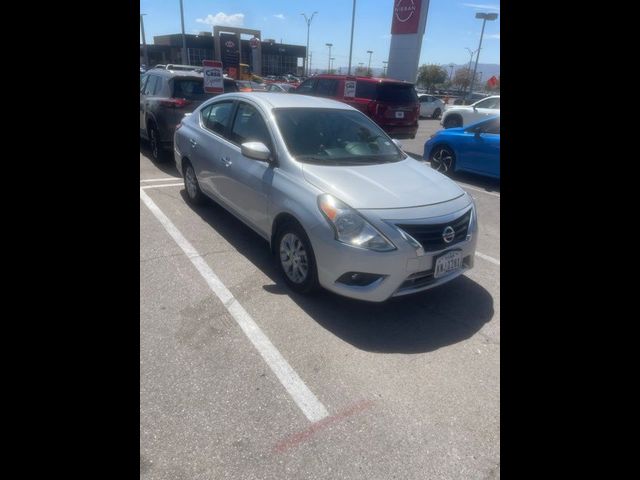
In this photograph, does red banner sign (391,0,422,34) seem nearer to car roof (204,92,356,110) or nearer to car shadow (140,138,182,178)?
car shadow (140,138,182,178)

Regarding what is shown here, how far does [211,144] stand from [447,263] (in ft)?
9.78

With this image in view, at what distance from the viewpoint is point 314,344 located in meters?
2.83

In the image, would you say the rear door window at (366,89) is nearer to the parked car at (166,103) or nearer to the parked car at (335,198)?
the parked car at (166,103)

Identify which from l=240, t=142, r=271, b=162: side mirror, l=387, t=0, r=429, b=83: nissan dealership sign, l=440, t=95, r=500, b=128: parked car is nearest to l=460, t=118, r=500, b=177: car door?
l=240, t=142, r=271, b=162: side mirror

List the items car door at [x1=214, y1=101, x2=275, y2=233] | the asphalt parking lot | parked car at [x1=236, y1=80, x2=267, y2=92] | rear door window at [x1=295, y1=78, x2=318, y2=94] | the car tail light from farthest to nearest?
rear door window at [x1=295, y1=78, x2=318, y2=94] → parked car at [x1=236, y1=80, x2=267, y2=92] → the car tail light → car door at [x1=214, y1=101, x2=275, y2=233] → the asphalt parking lot

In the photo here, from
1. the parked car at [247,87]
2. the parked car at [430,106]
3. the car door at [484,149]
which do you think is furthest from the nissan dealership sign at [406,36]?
the car door at [484,149]

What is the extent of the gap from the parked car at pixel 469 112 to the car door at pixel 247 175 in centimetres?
1174

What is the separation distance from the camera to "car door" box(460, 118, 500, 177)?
741cm

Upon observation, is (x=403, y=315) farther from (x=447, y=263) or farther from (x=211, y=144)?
(x=211, y=144)

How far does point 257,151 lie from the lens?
11.5ft

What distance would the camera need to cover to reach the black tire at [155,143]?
746 centimetres

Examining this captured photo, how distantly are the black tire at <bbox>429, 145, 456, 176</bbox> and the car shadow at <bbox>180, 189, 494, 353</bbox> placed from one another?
15.8ft
